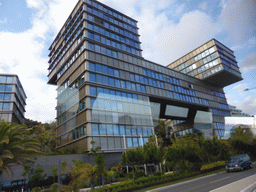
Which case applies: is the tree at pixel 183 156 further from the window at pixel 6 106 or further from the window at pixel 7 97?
the window at pixel 7 97

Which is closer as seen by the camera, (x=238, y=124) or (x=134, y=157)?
(x=134, y=157)

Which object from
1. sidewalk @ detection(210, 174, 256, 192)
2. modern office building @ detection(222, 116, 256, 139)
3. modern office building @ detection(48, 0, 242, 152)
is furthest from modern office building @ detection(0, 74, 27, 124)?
modern office building @ detection(222, 116, 256, 139)

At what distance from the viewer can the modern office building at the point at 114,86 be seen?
128ft

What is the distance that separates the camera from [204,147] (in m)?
33.8

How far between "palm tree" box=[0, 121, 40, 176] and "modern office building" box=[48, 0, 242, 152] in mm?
24279

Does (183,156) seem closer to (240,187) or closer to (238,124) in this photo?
(240,187)

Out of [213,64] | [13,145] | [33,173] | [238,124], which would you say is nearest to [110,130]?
[33,173]

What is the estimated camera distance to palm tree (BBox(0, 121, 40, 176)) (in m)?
9.82

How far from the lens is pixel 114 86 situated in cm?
4284

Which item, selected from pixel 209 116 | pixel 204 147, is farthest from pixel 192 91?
pixel 204 147

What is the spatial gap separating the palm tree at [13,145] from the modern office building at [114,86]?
24279mm

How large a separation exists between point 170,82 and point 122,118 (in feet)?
73.4

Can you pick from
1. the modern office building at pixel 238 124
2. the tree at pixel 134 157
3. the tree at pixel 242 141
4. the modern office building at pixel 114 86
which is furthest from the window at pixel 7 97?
the modern office building at pixel 238 124

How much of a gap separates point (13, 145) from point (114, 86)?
33017mm
